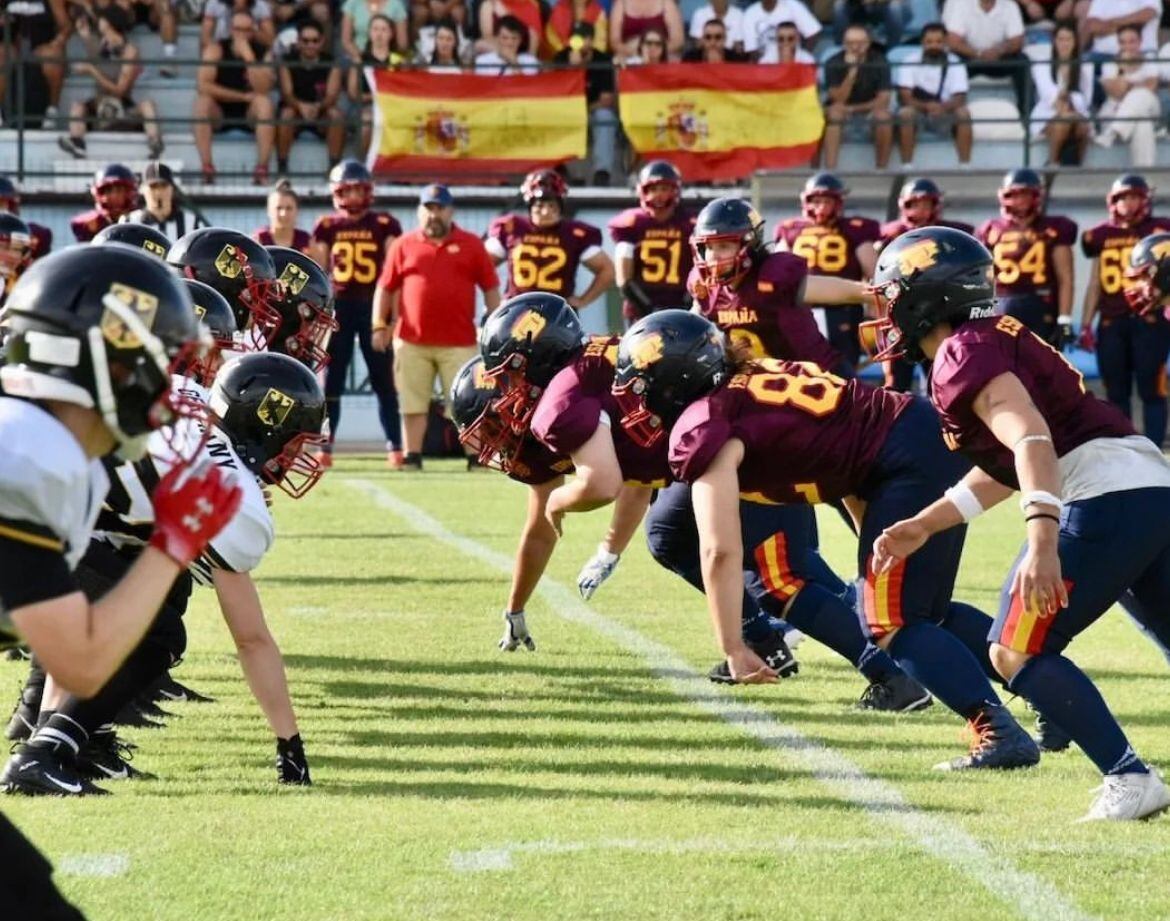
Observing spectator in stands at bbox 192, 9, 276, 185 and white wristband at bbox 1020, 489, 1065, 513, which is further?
spectator in stands at bbox 192, 9, 276, 185

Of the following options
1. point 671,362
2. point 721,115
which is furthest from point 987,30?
point 671,362

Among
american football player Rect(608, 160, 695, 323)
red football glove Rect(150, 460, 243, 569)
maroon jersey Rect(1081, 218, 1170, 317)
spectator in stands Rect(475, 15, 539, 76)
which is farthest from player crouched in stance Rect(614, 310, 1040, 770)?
spectator in stands Rect(475, 15, 539, 76)

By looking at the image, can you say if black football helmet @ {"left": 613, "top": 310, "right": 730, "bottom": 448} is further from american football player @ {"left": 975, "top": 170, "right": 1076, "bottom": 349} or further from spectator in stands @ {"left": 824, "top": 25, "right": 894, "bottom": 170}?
spectator in stands @ {"left": 824, "top": 25, "right": 894, "bottom": 170}

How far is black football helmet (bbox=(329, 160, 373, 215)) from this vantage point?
45.0 feet

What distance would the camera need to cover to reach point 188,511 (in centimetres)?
311

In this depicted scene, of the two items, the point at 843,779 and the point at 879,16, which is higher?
the point at 879,16

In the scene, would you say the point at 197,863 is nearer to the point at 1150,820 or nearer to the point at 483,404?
the point at 1150,820

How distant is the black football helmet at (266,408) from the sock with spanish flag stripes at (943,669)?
1544 millimetres

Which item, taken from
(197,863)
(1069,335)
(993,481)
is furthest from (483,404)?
(1069,335)

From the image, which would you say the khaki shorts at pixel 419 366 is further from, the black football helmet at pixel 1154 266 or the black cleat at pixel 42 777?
the black cleat at pixel 42 777

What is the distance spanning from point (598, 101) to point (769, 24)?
1659 millimetres

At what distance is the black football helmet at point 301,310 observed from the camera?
6.67m

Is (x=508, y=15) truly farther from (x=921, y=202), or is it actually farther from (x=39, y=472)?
(x=39, y=472)

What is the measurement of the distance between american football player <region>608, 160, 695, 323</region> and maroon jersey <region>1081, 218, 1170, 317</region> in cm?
279
